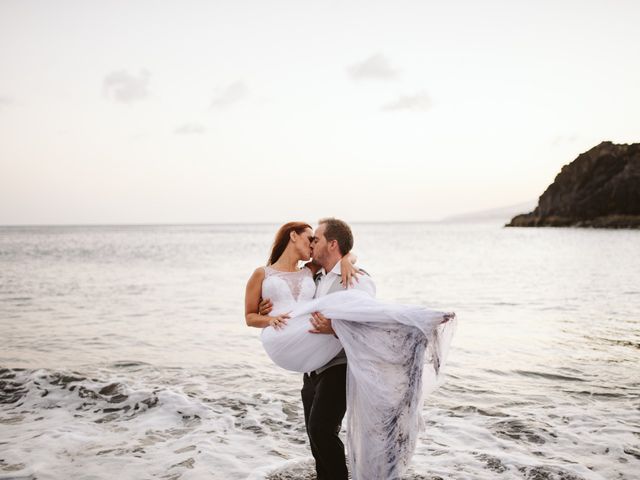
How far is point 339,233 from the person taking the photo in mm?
4375

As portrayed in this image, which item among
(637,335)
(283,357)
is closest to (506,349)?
(637,335)

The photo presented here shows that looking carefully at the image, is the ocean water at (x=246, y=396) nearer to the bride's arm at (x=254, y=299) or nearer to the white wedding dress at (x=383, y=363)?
the white wedding dress at (x=383, y=363)

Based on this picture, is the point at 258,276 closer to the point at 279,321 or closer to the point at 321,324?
the point at 279,321

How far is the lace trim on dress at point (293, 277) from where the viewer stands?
4.53 metres

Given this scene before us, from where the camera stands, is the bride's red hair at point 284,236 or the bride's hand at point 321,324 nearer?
the bride's hand at point 321,324

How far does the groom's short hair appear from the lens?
14.2 feet

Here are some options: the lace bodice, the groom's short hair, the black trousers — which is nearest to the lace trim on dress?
the lace bodice

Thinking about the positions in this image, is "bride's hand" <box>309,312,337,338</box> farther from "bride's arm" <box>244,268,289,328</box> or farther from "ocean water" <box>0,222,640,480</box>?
"ocean water" <box>0,222,640,480</box>

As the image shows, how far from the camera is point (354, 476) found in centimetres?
416

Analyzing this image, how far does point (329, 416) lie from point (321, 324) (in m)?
0.80

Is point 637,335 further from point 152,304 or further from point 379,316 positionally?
point 152,304

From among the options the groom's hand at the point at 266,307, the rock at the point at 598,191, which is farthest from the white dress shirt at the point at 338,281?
the rock at the point at 598,191

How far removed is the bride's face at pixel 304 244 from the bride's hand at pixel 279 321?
666mm

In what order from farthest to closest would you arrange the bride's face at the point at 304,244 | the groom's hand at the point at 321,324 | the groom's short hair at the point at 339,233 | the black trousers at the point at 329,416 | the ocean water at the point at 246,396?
the ocean water at the point at 246,396 → the bride's face at the point at 304,244 → the groom's short hair at the point at 339,233 → the black trousers at the point at 329,416 → the groom's hand at the point at 321,324
